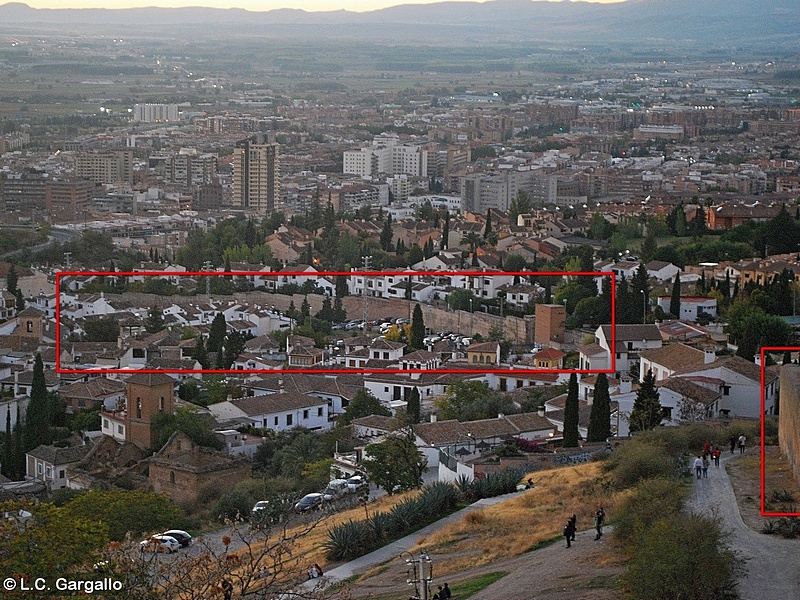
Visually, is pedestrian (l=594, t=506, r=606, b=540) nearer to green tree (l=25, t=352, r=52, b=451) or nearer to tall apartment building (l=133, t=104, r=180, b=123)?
green tree (l=25, t=352, r=52, b=451)

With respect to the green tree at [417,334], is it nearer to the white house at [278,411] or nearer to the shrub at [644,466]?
the white house at [278,411]

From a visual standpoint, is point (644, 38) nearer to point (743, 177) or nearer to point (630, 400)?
point (743, 177)

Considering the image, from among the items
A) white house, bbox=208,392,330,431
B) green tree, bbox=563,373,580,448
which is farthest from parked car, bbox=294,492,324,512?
white house, bbox=208,392,330,431

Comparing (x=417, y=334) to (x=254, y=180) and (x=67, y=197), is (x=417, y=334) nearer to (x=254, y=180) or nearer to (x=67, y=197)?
(x=254, y=180)

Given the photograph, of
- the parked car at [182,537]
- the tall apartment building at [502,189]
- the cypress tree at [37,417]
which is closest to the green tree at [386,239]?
the tall apartment building at [502,189]

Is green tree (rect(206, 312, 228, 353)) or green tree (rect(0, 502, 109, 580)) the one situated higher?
green tree (rect(0, 502, 109, 580))
